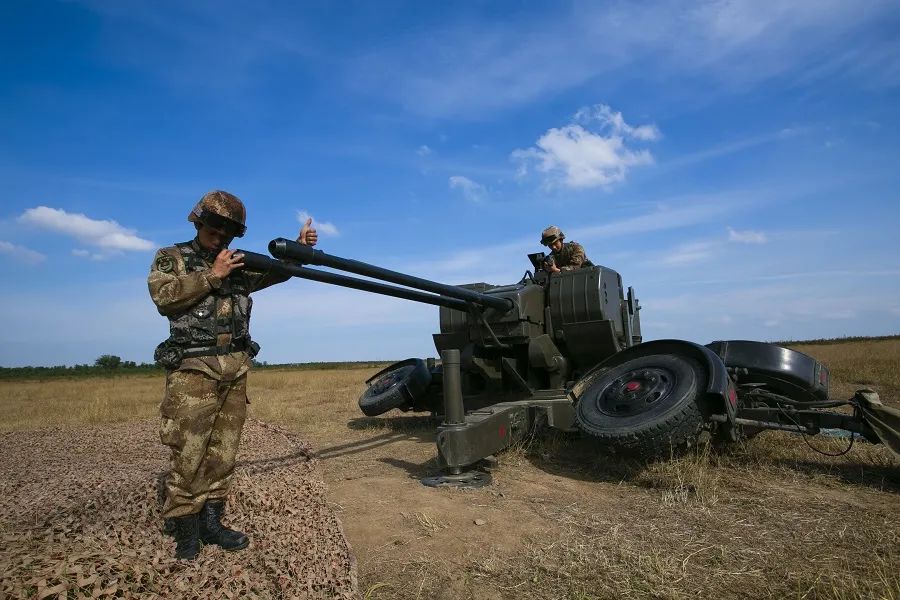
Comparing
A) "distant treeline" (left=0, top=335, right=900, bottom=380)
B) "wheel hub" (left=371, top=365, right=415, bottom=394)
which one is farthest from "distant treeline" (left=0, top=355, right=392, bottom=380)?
"wheel hub" (left=371, top=365, right=415, bottom=394)

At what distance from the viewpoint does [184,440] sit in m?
3.32

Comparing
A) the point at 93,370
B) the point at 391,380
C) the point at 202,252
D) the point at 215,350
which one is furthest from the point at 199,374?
the point at 93,370

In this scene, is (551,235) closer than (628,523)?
No

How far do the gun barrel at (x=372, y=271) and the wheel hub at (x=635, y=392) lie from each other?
1555 mm

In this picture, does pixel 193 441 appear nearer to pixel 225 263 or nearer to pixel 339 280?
pixel 225 263

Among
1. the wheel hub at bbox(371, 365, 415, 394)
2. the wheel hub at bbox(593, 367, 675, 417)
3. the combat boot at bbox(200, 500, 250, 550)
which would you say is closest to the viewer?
the combat boot at bbox(200, 500, 250, 550)

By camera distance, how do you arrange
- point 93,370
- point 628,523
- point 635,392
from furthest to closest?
1. point 93,370
2. point 635,392
3. point 628,523

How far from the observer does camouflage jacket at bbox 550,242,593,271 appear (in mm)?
8211

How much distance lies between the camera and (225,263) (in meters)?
3.42

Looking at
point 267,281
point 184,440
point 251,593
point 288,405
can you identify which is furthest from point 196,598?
point 288,405

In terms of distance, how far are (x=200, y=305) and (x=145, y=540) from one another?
1287 millimetres

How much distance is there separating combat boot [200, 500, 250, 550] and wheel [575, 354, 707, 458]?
10.2 ft

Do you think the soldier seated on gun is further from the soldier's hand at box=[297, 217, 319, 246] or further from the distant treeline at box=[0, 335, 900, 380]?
the distant treeline at box=[0, 335, 900, 380]

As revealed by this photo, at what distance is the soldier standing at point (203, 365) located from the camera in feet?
10.9
